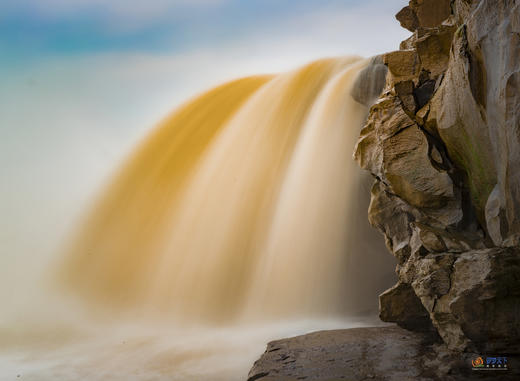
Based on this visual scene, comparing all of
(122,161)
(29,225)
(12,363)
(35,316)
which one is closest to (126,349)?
(12,363)

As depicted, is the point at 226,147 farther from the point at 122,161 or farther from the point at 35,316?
the point at 35,316

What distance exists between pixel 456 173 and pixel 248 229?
475cm

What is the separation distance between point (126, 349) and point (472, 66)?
18.2 ft

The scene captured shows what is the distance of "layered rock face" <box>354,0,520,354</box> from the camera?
3.51 m

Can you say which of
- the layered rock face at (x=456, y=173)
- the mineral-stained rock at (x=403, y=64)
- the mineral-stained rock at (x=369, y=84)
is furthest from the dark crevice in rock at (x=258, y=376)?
the mineral-stained rock at (x=369, y=84)

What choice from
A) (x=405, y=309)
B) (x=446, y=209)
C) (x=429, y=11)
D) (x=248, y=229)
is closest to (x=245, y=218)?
(x=248, y=229)

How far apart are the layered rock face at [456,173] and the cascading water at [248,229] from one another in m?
2.36

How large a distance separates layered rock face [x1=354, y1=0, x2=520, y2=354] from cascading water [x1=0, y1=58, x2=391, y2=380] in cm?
236

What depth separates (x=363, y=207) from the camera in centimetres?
854

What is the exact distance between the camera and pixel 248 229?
8633 mm

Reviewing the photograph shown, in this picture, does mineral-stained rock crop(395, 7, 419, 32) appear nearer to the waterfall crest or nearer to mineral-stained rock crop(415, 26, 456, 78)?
the waterfall crest

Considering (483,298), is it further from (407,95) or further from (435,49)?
(435,49)

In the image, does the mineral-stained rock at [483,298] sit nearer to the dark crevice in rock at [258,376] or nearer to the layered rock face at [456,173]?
the layered rock face at [456,173]

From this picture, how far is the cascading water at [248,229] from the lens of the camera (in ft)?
25.7
